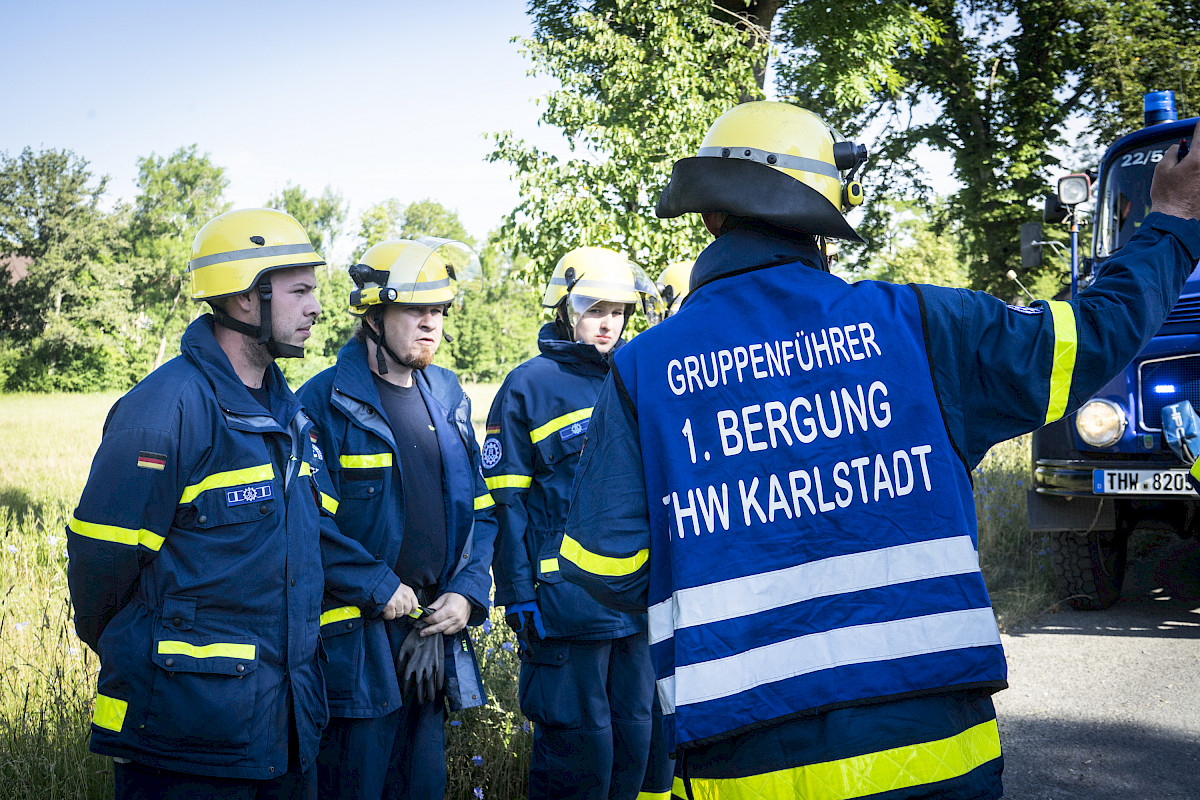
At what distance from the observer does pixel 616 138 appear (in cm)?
1131

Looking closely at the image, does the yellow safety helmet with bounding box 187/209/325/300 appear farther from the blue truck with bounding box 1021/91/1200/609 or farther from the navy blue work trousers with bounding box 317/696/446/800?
the blue truck with bounding box 1021/91/1200/609

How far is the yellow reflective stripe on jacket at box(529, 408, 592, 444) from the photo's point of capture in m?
3.49

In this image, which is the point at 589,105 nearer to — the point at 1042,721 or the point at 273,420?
the point at 1042,721

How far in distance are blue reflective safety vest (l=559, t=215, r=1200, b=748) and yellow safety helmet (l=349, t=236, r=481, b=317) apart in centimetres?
166

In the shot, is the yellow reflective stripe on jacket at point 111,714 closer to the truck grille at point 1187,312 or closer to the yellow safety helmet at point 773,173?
the yellow safety helmet at point 773,173

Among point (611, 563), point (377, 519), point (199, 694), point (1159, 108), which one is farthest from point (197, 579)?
point (1159, 108)

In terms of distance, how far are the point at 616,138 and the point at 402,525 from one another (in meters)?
8.96

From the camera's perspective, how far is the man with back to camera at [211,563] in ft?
7.43

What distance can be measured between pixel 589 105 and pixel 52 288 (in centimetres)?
3188

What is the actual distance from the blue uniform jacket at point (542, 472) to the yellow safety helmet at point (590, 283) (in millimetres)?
259

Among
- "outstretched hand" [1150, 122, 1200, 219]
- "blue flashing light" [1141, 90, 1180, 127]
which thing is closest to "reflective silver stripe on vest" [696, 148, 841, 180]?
"outstretched hand" [1150, 122, 1200, 219]

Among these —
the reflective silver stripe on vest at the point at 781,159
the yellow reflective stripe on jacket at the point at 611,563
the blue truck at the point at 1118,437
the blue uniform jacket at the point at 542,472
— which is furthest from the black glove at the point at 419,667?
the blue truck at the point at 1118,437

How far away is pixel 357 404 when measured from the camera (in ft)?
10.2

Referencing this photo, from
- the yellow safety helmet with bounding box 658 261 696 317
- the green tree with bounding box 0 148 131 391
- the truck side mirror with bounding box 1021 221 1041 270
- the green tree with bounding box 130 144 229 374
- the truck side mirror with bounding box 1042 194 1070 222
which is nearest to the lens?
the yellow safety helmet with bounding box 658 261 696 317
